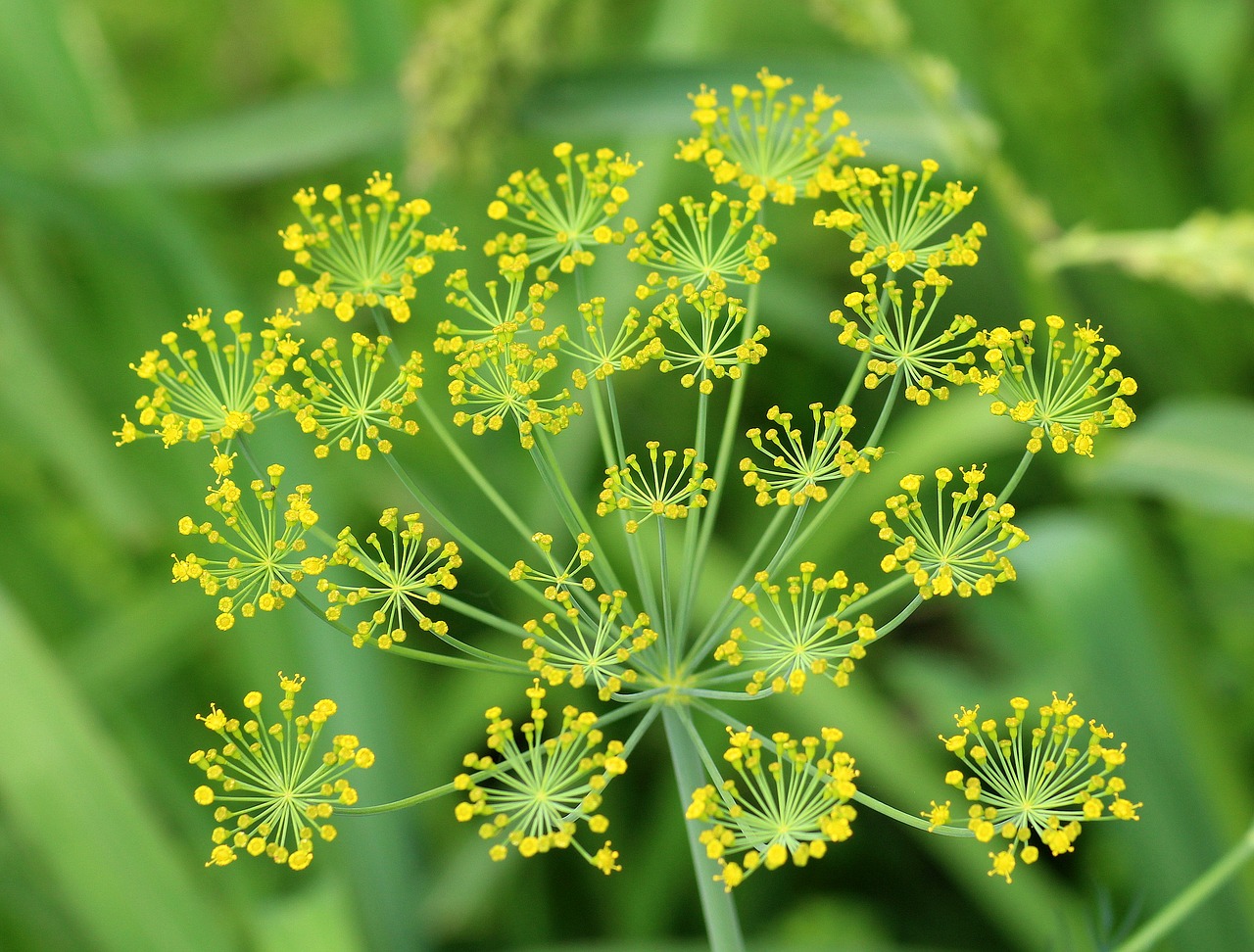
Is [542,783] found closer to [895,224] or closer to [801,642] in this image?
[801,642]

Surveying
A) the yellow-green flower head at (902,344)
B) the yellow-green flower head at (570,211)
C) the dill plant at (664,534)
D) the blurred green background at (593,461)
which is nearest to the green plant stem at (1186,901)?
the dill plant at (664,534)

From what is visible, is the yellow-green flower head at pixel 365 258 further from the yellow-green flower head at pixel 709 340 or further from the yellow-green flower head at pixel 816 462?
the yellow-green flower head at pixel 816 462

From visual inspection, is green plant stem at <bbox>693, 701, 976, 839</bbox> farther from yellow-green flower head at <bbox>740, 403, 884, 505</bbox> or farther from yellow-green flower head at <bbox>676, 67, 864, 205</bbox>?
yellow-green flower head at <bbox>676, 67, 864, 205</bbox>

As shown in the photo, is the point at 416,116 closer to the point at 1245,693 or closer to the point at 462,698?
the point at 462,698

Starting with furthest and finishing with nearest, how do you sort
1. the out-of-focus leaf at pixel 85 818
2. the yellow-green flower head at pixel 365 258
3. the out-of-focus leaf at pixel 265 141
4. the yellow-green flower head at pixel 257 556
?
the out-of-focus leaf at pixel 265 141 → the out-of-focus leaf at pixel 85 818 → the yellow-green flower head at pixel 365 258 → the yellow-green flower head at pixel 257 556

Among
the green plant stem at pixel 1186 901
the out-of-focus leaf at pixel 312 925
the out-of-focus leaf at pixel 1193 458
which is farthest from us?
the out-of-focus leaf at pixel 1193 458

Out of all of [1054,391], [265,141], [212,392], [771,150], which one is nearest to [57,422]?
[265,141]
